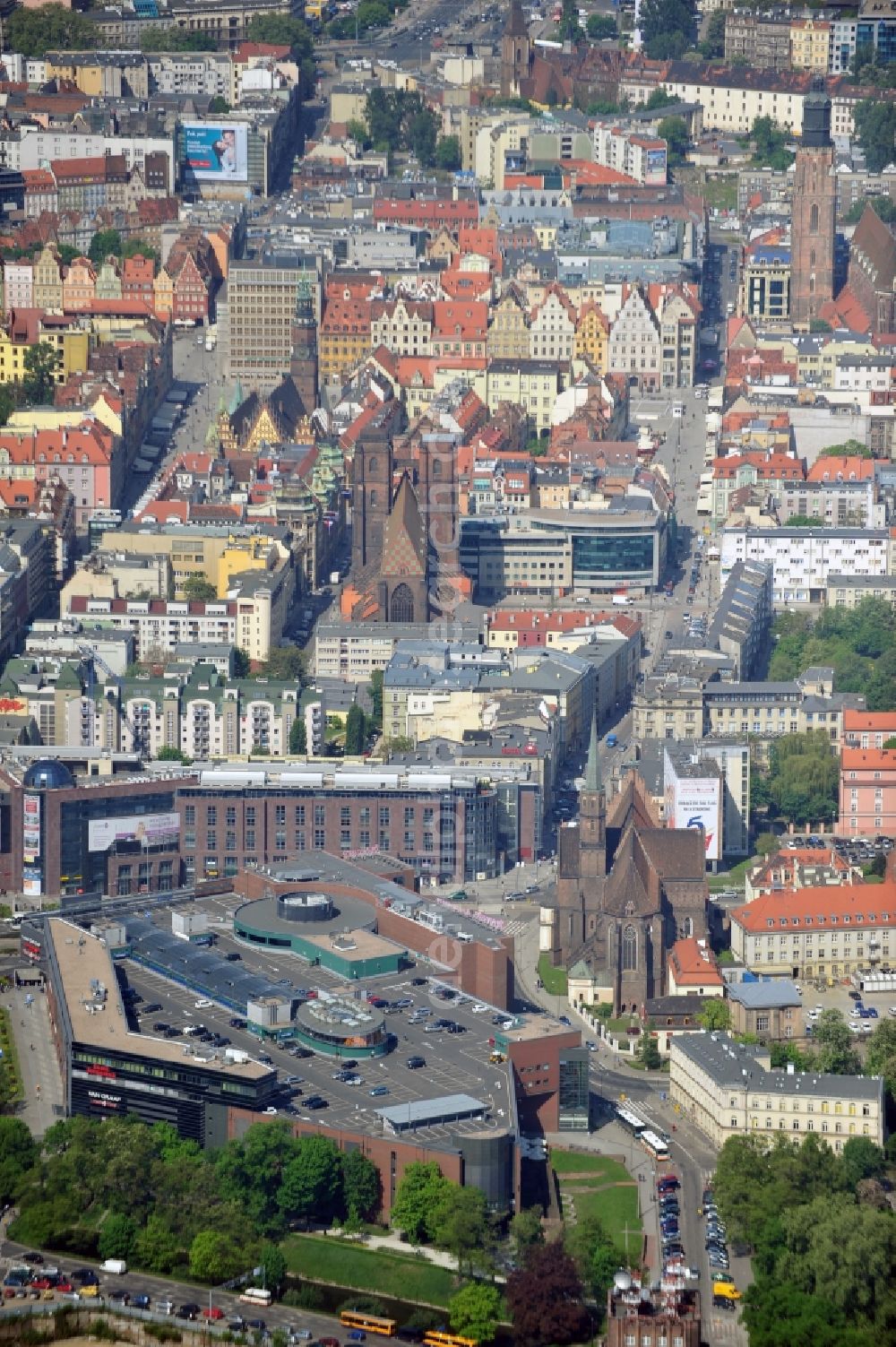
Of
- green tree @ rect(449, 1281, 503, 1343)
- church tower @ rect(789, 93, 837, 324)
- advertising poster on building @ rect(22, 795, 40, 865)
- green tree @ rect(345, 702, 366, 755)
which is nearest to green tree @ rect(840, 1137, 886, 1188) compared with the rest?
green tree @ rect(449, 1281, 503, 1343)

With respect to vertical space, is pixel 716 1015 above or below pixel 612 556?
below

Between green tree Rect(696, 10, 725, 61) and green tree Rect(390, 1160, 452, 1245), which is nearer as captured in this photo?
green tree Rect(390, 1160, 452, 1245)

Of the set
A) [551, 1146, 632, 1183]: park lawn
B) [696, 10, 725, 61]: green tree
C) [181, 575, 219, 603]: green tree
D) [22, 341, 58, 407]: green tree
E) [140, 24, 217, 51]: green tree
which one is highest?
[140, 24, 217, 51]: green tree

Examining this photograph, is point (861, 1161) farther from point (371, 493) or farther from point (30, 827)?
point (371, 493)

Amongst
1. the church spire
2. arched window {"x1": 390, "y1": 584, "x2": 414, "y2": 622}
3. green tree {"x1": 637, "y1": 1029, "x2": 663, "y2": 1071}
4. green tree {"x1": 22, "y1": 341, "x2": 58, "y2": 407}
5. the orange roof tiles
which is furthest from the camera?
green tree {"x1": 22, "y1": 341, "x2": 58, "y2": 407}

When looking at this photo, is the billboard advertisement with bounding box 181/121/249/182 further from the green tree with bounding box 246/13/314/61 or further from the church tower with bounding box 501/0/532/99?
the green tree with bounding box 246/13/314/61

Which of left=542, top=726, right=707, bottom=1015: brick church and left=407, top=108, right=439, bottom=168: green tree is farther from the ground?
left=407, top=108, right=439, bottom=168: green tree

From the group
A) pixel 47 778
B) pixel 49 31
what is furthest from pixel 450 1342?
pixel 49 31
